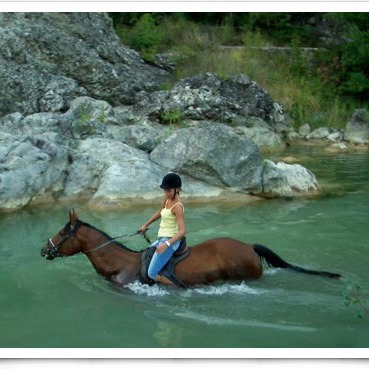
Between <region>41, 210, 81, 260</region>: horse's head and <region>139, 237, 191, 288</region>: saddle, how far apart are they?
0.95m

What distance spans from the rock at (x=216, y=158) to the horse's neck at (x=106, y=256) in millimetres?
5907

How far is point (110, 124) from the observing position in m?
17.7

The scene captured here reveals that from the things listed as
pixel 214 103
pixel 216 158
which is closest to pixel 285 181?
pixel 216 158

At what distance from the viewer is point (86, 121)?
54.4 ft

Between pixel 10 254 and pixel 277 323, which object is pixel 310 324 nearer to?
pixel 277 323

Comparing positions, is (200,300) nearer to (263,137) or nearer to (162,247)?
(162,247)

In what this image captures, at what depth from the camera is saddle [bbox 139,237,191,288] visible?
7.77 m

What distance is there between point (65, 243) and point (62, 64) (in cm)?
1479

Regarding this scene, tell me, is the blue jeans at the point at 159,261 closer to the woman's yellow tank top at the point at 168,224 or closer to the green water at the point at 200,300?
the woman's yellow tank top at the point at 168,224

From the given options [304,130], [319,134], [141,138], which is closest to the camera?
[141,138]

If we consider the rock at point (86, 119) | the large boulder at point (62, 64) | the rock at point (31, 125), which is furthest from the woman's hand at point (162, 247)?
the large boulder at point (62, 64)

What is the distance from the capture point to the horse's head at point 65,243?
8000 mm

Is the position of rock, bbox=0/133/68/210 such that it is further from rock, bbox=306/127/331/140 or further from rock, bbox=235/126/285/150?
rock, bbox=306/127/331/140

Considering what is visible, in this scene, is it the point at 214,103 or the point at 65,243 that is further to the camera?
the point at 214,103
